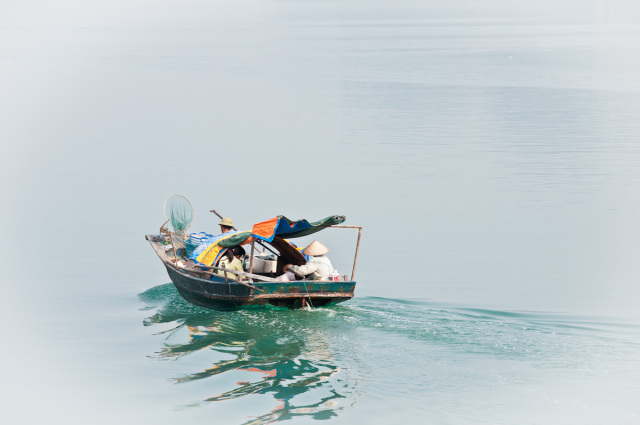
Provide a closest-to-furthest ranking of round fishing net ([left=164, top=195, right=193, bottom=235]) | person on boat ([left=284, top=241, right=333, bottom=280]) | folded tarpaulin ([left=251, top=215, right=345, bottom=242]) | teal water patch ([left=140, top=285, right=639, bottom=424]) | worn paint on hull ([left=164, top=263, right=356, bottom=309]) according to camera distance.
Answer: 1. teal water patch ([left=140, top=285, right=639, bottom=424])
2. worn paint on hull ([left=164, top=263, right=356, bottom=309])
3. folded tarpaulin ([left=251, top=215, right=345, bottom=242])
4. person on boat ([left=284, top=241, right=333, bottom=280])
5. round fishing net ([left=164, top=195, right=193, bottom=235])

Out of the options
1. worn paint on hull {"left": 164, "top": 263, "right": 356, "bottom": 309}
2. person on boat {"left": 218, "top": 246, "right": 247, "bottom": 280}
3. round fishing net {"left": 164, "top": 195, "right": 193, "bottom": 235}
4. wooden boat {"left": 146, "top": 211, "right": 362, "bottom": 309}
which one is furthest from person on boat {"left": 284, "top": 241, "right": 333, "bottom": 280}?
round fishing net {"left": 164, "top": 195, "right": 193, "bottom": 235}

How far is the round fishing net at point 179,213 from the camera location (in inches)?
653

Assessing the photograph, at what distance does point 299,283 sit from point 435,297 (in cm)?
→ 322

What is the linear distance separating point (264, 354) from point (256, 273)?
10.2 ft

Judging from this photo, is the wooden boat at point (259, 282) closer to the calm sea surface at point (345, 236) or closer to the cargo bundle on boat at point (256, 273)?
the cargo bundle on boat at point (256, 273)

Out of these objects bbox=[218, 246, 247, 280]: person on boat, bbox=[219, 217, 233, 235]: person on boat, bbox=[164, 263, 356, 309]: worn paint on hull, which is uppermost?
bbox=[219, 217, 233, 235]: person on boat

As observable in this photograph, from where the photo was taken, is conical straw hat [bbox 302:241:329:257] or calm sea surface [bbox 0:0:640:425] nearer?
calm sea surface [bbox 0:0:640:425]

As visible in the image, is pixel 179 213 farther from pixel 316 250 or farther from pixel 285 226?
pixel 316 250

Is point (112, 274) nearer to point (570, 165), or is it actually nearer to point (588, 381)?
point (588, 381)

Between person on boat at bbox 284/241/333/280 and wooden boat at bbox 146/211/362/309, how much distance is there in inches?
13.8

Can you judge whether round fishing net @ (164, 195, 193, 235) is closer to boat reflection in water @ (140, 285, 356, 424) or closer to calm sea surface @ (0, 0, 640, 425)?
calm sea surface @ (0, 0, 640, 425)

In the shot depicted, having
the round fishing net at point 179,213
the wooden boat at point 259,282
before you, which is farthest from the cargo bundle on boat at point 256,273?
the round fishing net at point 179,213

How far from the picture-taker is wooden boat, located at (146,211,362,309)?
43.4ft

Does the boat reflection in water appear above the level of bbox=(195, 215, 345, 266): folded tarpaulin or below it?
below
